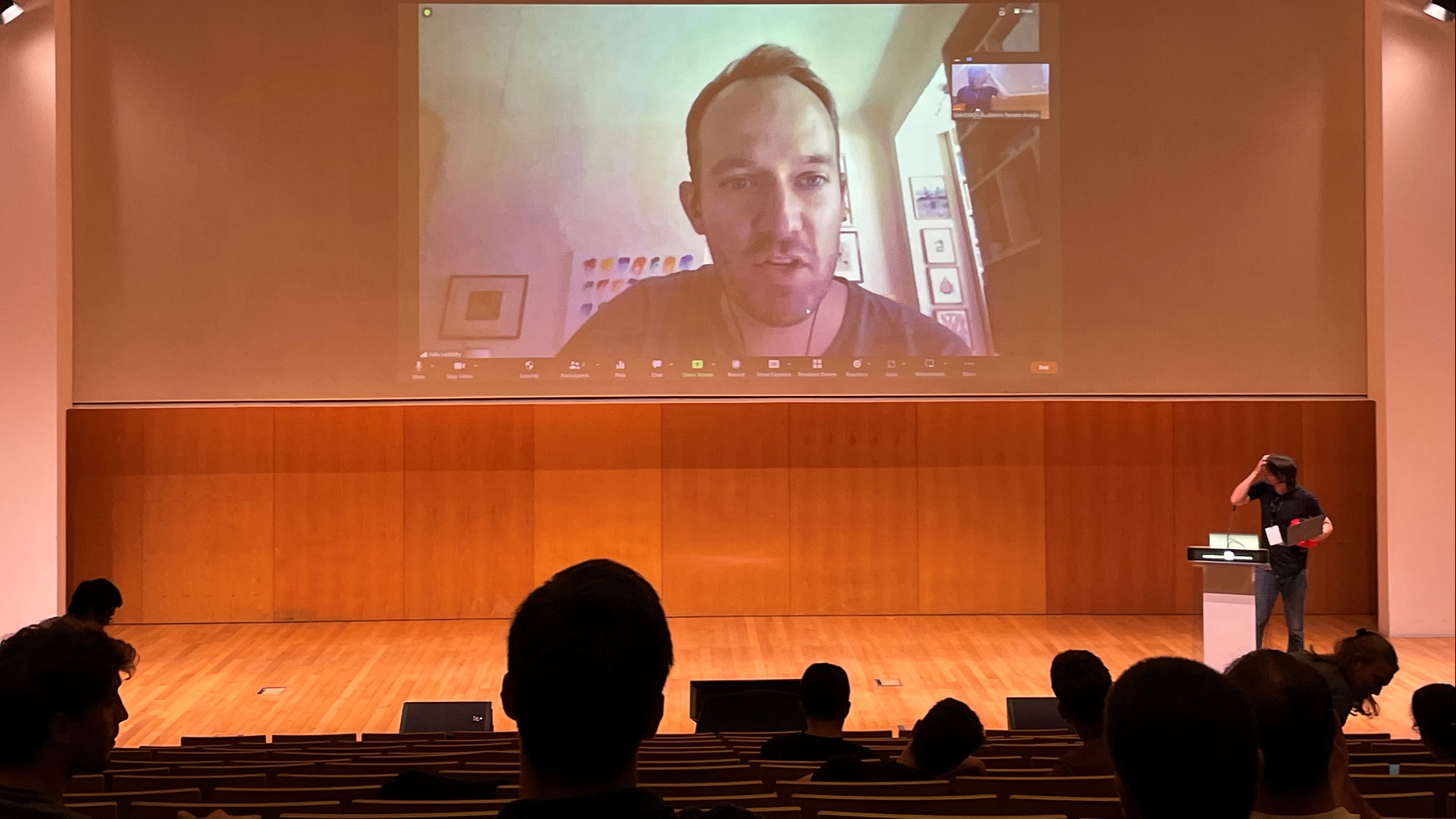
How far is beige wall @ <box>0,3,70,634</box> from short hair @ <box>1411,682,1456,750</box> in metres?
9.76

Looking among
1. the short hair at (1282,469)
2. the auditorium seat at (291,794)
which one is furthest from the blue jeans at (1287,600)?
the auditorium seat at (291,794)

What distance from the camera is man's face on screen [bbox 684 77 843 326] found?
10344mm

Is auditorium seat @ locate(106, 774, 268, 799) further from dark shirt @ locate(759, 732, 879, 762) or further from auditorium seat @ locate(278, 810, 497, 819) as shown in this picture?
dark shirt @ locate(759, 732, 879, 762)

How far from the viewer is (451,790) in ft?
9.90

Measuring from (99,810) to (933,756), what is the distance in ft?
6.88

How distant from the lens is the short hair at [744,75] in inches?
411

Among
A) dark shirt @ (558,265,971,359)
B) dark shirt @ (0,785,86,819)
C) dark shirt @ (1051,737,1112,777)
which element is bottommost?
dark shirt @ (1051,737,1112,777)

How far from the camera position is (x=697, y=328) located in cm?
1043

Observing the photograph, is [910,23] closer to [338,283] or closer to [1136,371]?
[1136,371]

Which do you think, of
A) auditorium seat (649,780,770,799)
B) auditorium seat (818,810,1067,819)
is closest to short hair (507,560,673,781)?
auditorium seat (818,810,1067,819)

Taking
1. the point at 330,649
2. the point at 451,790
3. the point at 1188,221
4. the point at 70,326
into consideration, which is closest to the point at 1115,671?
the point at 1188,221

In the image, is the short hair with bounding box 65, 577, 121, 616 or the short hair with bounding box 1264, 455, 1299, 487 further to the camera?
the short hair with bounding box 1264, 455, 1299, 487

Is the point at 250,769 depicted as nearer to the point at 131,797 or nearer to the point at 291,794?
the point at 291,794

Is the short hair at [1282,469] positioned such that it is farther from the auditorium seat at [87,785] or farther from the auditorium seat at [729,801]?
the auditorium seat at [87,785]
